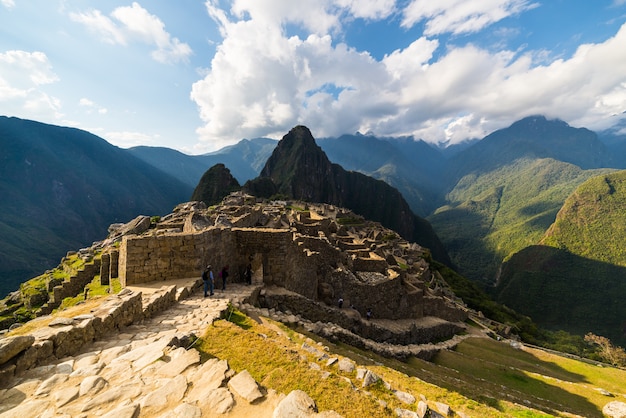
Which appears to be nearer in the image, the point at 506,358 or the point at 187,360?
the point at 187,360

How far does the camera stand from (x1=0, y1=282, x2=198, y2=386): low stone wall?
14.3 ft

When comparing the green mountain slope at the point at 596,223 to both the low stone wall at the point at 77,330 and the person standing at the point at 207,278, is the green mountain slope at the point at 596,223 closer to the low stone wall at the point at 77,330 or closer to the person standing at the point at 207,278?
the person standing at the point at 207,278

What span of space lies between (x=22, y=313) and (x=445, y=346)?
31.3 metres

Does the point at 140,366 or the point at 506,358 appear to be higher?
the point at 140,366

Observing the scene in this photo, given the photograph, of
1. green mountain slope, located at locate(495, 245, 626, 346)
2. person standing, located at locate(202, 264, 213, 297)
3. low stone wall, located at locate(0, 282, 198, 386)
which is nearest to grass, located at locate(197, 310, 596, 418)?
low stone wall, located at locate(0, 282, 198, 386)

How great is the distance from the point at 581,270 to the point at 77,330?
146708mm

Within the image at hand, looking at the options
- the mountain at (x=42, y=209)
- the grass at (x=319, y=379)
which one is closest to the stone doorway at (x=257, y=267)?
the grass at (x=319, y=379)

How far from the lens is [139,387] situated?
4199 millimetres

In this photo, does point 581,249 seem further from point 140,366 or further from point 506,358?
point 140,366

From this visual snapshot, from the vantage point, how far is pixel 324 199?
199875 millimetres

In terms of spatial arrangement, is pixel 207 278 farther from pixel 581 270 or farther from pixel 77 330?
pixel 581 270

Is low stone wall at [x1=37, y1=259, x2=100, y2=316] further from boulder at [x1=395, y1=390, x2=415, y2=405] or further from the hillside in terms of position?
boulder at [x1=395, y1=390, x2=415, y2=405]

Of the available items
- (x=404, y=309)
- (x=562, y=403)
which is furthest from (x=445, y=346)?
(x=562, y=403)

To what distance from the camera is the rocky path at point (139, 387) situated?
3.71 meters
